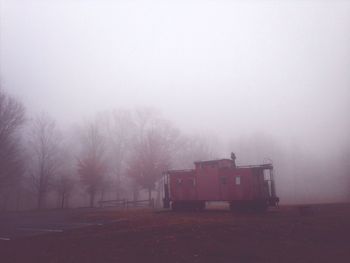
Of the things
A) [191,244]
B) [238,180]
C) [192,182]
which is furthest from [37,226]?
[238,180]

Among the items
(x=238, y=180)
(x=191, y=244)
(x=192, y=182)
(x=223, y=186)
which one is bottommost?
(x=191, y=244)

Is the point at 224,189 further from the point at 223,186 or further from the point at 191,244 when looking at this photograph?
the point at 191,244

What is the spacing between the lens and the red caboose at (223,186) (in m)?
26.0

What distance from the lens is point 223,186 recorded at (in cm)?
2720

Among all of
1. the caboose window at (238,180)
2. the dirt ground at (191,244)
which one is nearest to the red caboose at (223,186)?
the caboose window at (238,180)

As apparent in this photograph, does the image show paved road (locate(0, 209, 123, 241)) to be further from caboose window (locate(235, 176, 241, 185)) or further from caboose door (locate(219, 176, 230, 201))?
caboose window (locate(235, 176, 241, 185))

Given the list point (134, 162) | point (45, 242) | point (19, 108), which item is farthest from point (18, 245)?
point (134, 162)

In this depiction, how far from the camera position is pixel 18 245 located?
Result: 13.3 m

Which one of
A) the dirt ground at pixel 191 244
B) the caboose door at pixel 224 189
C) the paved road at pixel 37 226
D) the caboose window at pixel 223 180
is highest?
the caboose window at pixel 223 180

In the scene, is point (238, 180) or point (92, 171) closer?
point (238, 180)

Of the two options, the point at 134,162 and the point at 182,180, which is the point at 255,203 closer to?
the point at 182,180

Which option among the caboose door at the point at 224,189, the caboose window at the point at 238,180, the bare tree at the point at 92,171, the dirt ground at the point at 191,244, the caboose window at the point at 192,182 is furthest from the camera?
the bare tree at the point at 92,171

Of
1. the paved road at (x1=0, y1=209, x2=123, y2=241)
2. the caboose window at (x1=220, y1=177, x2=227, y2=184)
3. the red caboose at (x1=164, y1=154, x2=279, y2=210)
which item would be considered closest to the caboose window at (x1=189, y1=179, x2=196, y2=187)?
the red caboose at (x1=164, y1=154, x2=279, y2=210)

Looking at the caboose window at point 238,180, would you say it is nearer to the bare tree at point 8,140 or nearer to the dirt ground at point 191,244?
the dirt ground at point 191,244
